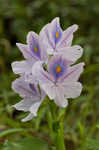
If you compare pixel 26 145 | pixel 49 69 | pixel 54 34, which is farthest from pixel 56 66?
pixel 26 145

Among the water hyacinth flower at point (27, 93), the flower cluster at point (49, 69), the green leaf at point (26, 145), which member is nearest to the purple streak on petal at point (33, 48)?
the flower cluster at point (49, 69)

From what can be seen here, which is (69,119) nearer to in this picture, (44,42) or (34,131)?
(34,131)

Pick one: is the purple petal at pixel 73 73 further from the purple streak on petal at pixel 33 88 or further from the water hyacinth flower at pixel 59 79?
the purple streak on petal at pixel 33 88

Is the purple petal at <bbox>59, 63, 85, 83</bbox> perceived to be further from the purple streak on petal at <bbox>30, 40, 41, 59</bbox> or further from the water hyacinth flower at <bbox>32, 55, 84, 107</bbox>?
the purple streak on petal at <bbox>30, 40, 41, 59</bbox>

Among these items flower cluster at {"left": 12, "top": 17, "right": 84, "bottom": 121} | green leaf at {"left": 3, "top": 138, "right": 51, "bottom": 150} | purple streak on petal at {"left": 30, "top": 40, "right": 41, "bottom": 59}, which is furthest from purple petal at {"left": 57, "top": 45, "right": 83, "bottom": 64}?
green leaf at {"left": 3, "top": 138, "right": 51, "bottom": 150}

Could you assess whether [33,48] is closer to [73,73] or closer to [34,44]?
[34,44]

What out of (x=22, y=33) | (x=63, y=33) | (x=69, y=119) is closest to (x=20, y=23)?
(x=22, y=33)
